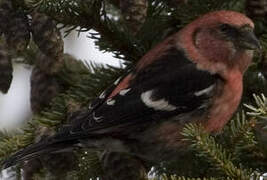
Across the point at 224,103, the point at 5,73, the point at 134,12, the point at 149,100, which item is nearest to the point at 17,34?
the point at 5,73

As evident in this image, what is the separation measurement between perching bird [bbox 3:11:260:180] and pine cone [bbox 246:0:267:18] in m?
0.04

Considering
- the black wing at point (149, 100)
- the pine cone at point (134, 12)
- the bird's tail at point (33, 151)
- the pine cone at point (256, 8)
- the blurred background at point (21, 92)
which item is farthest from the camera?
the blurred background at point (21, 92)

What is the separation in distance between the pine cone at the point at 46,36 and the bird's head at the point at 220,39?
0.84 metres

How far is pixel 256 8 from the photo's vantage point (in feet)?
9.25

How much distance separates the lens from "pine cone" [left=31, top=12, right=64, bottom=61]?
249 centimetres

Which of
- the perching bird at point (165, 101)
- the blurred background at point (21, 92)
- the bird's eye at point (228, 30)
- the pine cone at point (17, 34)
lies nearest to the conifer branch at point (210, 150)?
the perching bird at point (165, 101)

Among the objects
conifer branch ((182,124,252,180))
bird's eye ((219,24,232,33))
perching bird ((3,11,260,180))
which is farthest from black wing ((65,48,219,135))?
conifer branch ((182,124,252,180))

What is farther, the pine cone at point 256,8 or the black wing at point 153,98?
the black wing at point 153,98

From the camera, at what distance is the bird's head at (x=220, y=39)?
9.66 ft

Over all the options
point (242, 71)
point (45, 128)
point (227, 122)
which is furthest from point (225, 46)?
point (45, 128)

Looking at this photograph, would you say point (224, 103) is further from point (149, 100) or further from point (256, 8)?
point (256, 8)

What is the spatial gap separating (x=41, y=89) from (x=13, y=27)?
0.54m

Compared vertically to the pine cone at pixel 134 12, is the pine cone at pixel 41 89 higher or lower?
lower

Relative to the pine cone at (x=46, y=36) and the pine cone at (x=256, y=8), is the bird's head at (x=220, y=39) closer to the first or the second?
the pine cone at (x=256, y=8)
